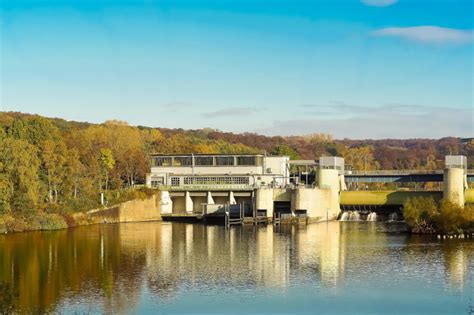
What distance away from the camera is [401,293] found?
31.9 metres

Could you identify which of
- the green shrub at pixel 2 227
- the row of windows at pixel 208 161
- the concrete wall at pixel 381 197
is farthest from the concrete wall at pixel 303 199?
the green shrub at pixel 2 227

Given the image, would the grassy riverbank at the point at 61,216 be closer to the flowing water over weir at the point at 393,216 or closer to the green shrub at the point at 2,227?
the green shrub at the point at 2,227

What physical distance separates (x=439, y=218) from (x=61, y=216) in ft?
93.3

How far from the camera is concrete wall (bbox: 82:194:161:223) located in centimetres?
6400

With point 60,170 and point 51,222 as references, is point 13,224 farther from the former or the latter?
point 60,170

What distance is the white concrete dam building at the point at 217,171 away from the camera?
7438 cm

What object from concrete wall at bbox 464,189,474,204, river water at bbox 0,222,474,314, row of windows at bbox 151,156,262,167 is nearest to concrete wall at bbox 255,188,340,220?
row of windows at bbox 151,156,262,167

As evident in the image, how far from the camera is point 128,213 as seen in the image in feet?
219

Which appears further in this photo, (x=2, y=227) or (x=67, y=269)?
(x=2, y=227)

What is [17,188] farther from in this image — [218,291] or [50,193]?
[218,291]

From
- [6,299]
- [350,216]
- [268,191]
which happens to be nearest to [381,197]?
[350,216]

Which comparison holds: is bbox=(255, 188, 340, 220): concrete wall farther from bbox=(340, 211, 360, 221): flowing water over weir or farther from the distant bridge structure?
the distant bridge structure

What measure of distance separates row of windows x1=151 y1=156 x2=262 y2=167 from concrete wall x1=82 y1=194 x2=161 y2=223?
6.28 metres

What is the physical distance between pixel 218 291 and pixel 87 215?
3300cm
